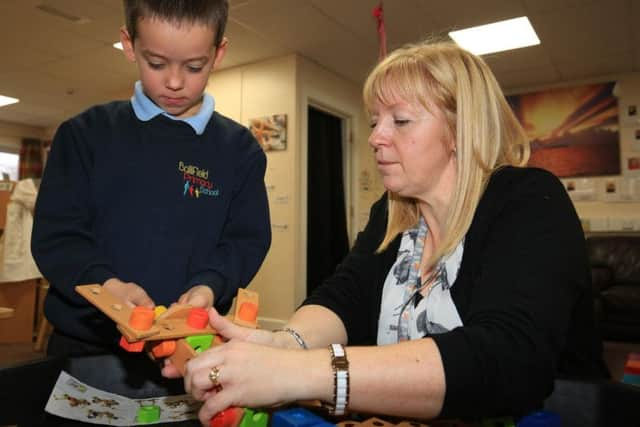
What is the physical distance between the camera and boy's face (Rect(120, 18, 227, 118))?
98 centimetres

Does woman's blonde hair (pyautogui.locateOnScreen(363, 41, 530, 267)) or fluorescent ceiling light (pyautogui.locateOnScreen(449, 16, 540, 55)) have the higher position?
fluorescent ceiling light (pyautogui.locateOnScreen(449, 16, 540, 55))

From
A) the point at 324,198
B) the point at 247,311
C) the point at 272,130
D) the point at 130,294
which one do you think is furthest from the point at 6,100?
the point at 247,311

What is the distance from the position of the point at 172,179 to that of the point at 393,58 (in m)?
0.58

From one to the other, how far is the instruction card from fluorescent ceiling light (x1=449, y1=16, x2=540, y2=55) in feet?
12.1

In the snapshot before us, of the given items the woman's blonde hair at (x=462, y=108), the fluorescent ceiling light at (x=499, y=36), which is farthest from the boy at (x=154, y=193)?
the fluorescent ceiling light at (x=499, y=36)

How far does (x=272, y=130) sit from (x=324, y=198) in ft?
3.28

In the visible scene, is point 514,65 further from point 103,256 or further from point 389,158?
point 103,256

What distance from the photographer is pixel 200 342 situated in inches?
27.4

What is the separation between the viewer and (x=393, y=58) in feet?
3.62

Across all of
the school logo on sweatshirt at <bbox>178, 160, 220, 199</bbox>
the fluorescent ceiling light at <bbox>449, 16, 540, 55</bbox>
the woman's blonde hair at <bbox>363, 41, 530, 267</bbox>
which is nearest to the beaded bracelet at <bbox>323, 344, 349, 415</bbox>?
the woman's blonde hair at <bbox>363, 41, 530, 267</bbox>

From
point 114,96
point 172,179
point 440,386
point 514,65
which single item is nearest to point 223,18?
point 172,179

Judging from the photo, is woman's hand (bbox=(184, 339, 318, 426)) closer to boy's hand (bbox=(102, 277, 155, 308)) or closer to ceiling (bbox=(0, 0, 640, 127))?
boy's hand (bbox=(102, 277, 155, 308))

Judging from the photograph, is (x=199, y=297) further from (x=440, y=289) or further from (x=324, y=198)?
(x=324, y=198)

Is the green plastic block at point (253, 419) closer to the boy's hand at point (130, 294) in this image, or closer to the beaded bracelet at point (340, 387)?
the beaded bracelet at point (340, 387)
